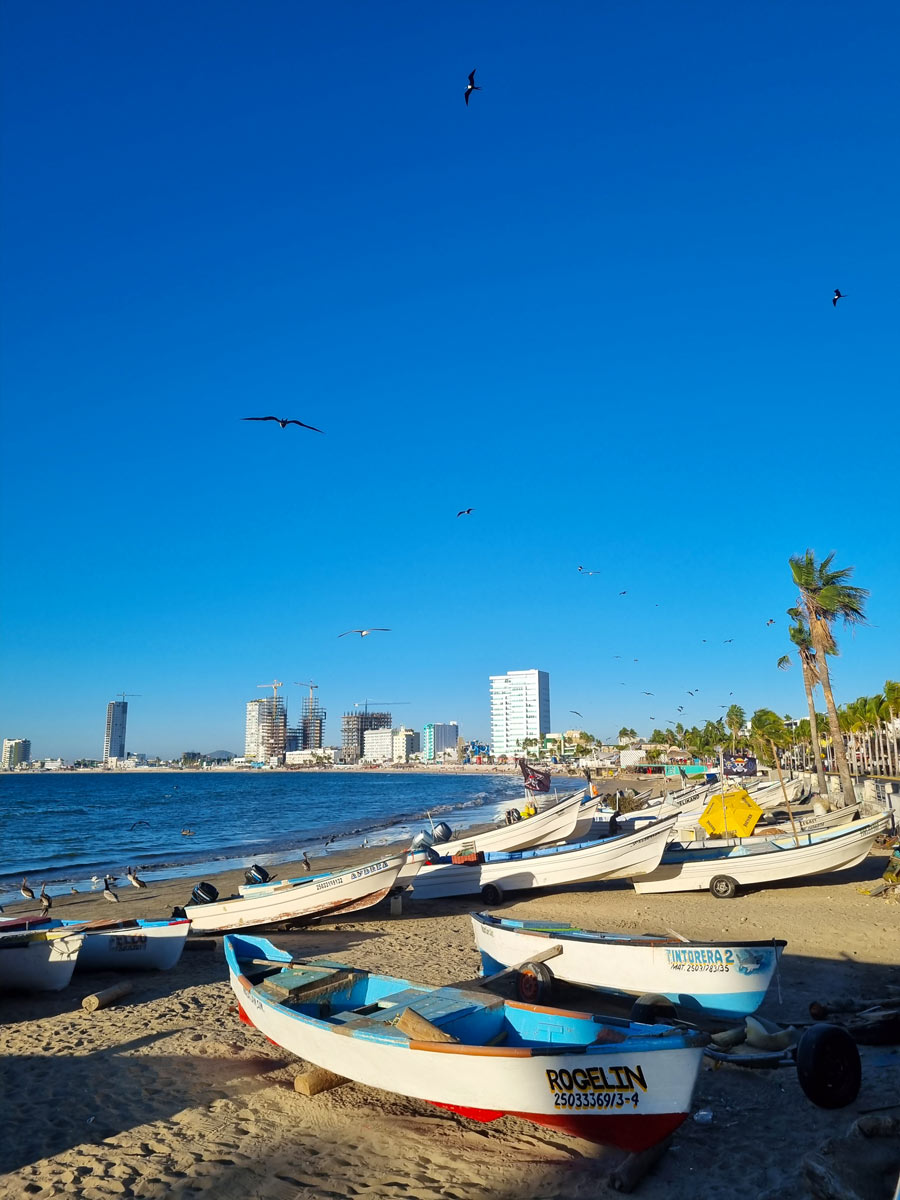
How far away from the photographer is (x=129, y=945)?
12711 millimetres

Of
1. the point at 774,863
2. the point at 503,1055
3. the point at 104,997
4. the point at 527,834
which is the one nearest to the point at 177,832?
the point at 527,834

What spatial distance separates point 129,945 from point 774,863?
13996 mm

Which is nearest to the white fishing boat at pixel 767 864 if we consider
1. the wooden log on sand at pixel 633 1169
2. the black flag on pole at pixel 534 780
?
the wooden log on sand at pixel 633 1169

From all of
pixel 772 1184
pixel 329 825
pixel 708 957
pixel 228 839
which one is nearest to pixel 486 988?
pixel 708 957

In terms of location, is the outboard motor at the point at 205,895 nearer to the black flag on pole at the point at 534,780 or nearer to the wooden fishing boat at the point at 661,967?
the wooden fishing boat at the point at 661,967

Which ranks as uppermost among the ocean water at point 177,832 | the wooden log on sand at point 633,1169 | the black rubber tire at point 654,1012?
the black rubber tire at point 654,1012

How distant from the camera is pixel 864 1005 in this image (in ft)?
31.9

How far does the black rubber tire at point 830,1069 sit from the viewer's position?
6949mm

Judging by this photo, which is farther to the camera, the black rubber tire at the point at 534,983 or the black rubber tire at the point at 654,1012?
the black rubber tire at the point at 534,983

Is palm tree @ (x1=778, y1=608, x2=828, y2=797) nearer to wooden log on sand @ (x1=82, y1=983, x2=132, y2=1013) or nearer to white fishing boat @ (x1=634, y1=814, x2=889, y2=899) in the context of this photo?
white fishing boat @ (x1=634, y1=814, x2=889, y2=899)

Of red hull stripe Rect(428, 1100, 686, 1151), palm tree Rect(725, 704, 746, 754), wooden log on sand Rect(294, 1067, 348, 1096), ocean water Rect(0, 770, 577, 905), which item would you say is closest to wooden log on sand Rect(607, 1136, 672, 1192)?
red hull stripe Rect(428, 1100, 686, 1151)

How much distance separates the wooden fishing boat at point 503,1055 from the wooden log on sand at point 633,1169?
0.09 meters

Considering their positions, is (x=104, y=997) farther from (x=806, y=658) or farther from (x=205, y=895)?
(x=806, y=658)

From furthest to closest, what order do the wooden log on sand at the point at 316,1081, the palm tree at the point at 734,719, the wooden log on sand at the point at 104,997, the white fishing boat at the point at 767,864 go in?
the palm tree at the point at 734,719, the white fishing boat at the point at 767,864, the wooden log on sand at the point at 104,997, the wooden log on sand at the point at 316,1081
